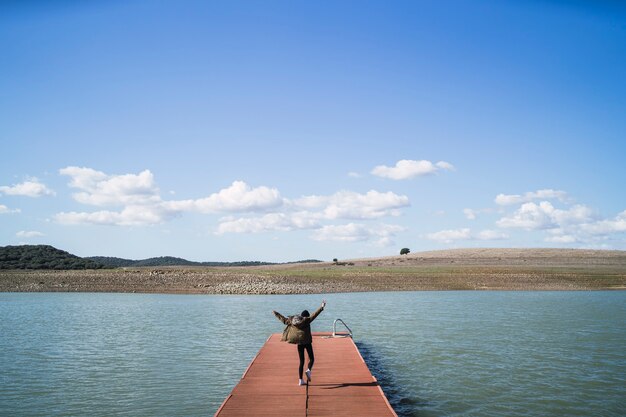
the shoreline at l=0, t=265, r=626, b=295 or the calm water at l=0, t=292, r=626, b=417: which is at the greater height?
the shoreline at l=0, t=265, r=626, b=295

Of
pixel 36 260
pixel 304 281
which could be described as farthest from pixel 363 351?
pixel 36 260

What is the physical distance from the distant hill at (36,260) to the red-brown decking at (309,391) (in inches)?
3268

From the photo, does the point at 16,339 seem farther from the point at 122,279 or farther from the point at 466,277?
the point at 466,277

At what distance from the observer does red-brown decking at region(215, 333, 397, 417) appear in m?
13.3

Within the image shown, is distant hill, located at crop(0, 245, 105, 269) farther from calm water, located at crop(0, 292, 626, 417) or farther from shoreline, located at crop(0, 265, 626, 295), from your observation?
calm water, located at crop(0, 292, 626, 417)

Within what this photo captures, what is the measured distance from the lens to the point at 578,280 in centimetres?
7125

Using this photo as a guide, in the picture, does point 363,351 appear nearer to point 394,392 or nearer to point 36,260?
point 394,392

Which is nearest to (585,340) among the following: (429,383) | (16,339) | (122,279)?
(429,383)

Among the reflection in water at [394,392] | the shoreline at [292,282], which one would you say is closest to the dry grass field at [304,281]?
the shoreline at [292,282]

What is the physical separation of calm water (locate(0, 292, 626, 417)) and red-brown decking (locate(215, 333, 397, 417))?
1402mm

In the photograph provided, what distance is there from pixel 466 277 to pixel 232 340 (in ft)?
176

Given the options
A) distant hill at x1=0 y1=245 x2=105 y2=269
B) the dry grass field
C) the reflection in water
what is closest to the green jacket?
the reflection in water

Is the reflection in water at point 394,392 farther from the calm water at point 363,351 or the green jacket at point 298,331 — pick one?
the green jacket at point 298,331

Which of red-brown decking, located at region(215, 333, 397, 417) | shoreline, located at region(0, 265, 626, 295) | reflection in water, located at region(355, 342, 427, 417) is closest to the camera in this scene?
red-brown decking, located at region(215, 333, 397, 417)
